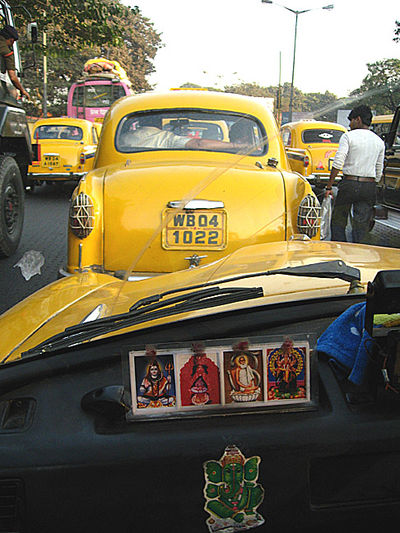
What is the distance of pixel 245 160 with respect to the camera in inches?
184

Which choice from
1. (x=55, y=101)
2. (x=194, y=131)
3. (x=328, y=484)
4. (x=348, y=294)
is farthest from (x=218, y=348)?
(x=55, y=101)

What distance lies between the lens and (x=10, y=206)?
22.6 feet

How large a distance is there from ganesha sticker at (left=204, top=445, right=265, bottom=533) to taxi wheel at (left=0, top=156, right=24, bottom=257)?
5.63 meters

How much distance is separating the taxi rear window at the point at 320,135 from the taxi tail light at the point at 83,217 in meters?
11.1

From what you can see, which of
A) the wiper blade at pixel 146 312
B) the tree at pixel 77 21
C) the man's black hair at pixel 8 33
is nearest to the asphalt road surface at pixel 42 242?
the wiper blade at pixel 146 312

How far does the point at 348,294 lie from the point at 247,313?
0.36m

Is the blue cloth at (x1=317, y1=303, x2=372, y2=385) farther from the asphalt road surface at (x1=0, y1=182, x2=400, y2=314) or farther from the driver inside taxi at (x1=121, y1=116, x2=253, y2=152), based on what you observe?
the driver inside taxi at (x1=121, y1=116, x2=253, y2=152)

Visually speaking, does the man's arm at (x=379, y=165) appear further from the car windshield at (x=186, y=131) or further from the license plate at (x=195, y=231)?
the license plate at (x=195, y=231)

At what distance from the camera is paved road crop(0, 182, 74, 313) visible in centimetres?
536

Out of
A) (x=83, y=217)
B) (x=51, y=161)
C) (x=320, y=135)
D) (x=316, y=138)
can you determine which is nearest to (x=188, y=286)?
(x=83, y=217)

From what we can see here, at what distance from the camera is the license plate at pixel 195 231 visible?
12.0 feet

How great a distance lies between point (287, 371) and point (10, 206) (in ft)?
20.3

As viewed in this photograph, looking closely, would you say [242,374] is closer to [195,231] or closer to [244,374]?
[244,374]

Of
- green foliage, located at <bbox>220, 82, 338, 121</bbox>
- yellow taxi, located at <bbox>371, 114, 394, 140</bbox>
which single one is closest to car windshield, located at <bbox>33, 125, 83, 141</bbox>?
yellow taxi, located at <bbox>371, 114, 394, 140</bbox>
